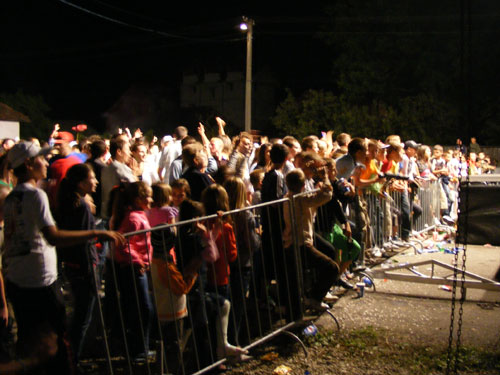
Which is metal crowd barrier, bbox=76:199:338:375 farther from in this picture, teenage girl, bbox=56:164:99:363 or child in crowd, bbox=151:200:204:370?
teenage girl, bbox=56:164:99:363

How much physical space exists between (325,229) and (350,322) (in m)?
1.12

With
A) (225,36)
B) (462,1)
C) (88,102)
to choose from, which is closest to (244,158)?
(462,1)

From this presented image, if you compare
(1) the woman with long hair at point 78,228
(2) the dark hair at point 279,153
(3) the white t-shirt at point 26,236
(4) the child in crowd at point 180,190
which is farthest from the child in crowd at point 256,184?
(3) the white t-shirt at point 26,236

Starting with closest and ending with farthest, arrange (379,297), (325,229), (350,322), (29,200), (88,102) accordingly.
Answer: (29,200)
(350,322)
(325,229)
(379,297)
(88,102)

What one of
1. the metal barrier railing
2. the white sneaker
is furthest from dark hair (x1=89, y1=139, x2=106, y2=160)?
the white sneaker

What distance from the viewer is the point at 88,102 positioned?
172ft

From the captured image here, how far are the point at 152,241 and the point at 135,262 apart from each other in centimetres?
26

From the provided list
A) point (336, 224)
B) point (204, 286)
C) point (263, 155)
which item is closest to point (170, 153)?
point (263, 155)

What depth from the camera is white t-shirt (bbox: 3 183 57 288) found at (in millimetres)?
3850

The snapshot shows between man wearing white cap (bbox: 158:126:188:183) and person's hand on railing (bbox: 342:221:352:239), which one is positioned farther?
man wearing white cap (bbox: 158:126:188:183)

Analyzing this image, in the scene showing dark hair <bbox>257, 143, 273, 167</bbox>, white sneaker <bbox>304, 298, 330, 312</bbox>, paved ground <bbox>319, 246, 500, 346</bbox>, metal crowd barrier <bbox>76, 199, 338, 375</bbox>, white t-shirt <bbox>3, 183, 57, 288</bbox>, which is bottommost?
paved ground <bbox>319, 246, 500, 346</bbox>

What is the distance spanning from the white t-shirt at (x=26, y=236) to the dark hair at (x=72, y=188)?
613mm

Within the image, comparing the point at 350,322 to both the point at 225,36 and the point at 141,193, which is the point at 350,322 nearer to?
the point at 141,193

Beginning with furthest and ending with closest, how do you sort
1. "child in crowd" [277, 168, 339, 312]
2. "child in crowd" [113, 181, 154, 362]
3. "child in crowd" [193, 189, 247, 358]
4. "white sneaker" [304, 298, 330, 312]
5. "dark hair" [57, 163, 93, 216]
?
1. "white sneaker" [304, 298, 330, 312]
2. "child in crowd" [277, 168, 339, 312]
3. "child in crowd" [193, 189, 247, 358]
4. "child in crowd" [113, 181, 154, 362]
5. "dark hair" [57, 163, 93, 216]
